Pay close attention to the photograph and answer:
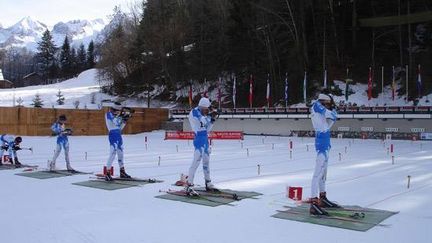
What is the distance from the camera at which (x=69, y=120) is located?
4106 cm

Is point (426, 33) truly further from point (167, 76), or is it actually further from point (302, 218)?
point (302, 218)

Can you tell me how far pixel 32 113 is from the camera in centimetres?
3847

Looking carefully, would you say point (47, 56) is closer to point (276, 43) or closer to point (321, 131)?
point (276, 43)

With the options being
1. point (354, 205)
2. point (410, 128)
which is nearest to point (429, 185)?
point (354, 205)

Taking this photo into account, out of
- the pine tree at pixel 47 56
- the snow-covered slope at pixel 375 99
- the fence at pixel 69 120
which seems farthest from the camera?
the pine tree at pixel 47 56

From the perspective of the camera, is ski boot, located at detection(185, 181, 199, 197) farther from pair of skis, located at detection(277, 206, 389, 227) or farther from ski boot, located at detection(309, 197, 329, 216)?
ski boot, located at detection(309, 197, 329, 216)

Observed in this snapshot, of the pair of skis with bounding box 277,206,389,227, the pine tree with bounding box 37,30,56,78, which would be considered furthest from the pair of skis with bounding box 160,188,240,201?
the pine tree with bounding box 37,30,56,78

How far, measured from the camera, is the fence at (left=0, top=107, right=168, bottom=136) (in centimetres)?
3744

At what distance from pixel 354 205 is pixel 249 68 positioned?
42.9m

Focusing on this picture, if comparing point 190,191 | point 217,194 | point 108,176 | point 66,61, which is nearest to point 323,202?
point 217,194

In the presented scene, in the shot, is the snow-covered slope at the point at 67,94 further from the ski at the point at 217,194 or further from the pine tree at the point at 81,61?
the ski at the point at 217,194

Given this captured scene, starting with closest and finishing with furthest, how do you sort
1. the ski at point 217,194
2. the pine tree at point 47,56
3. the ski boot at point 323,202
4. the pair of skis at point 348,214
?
the pair of skis at point 348,214 < the ski boot at point 323,202 < the ski at point 217,194 < the pine tree at point 47,56

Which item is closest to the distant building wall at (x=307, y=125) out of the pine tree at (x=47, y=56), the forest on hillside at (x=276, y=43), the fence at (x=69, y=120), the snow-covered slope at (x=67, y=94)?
the fence at (x=69, y=120)

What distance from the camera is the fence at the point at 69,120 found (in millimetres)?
37438
